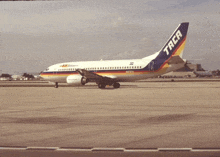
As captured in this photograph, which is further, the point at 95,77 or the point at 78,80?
the point at 78,80

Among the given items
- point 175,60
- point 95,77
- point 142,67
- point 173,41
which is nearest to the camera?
point 175,60

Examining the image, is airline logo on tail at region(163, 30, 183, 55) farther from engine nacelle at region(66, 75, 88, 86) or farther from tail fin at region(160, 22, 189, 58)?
engine nacelle at region(66, 75, 88, 86)

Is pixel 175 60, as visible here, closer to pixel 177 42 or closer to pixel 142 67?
pixel 177 42

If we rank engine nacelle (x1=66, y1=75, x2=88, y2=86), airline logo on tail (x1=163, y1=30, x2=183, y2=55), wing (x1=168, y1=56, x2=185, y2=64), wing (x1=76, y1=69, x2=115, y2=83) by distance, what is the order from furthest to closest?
1. engine nacelle (x1=66, y1=75, x2=88, y2=86)
2. airline logo on tail (x1=163, y1=30, x2=183, y2=55)
3. wing (x1=76, y1=69, x2=115, y2=83)
4. wing (x1=168, y1=56, x2=185, y2=64)

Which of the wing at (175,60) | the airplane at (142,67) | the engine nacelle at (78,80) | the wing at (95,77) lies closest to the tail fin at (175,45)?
the airplane at (142,67)

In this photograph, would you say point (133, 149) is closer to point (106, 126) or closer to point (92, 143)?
point (92, 143)

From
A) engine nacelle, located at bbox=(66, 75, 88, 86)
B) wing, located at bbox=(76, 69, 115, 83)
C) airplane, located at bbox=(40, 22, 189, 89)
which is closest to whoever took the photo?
airplane, located at bbox=(40, 22, 189, 89)

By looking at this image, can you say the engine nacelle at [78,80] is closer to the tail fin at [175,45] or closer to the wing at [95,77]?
the wing at [95,77]

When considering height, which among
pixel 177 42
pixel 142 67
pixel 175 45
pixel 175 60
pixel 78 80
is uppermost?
pixel 177 42

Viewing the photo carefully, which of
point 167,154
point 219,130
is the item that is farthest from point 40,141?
point 219,130

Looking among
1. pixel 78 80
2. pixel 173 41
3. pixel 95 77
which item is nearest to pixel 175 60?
pixel 173 41

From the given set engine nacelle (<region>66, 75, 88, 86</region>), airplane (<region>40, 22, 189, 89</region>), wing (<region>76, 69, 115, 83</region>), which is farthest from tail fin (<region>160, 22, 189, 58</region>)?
engine nacelle (<region>66, 75, 88, 86</region>)

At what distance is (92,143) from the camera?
7.63m

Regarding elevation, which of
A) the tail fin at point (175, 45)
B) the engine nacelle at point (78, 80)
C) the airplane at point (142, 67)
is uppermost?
the tail fin at point (175, 45)
